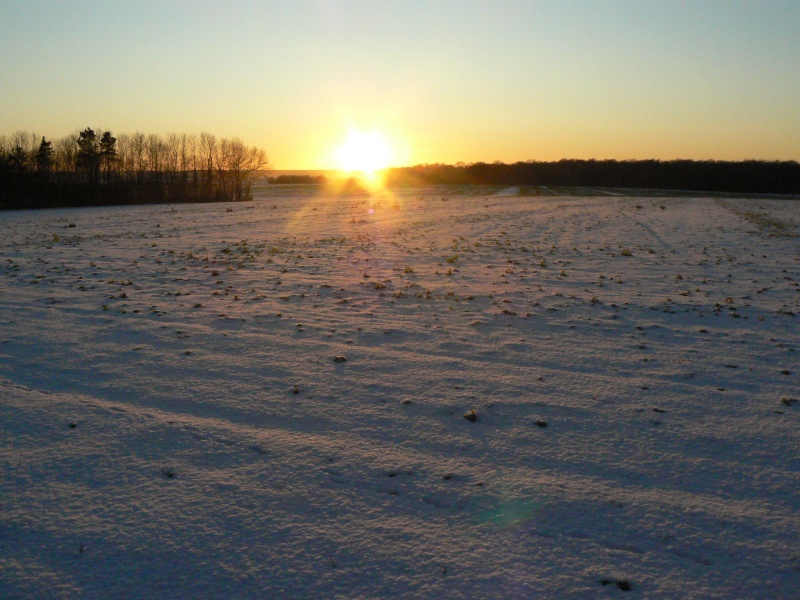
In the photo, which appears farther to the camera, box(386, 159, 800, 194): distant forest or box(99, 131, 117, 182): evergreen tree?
box(386, 159, 800, 194): distant forest

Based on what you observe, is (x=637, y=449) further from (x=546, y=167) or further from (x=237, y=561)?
(x=546, y=167)

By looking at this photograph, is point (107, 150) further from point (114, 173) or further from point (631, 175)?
point (631, 175)

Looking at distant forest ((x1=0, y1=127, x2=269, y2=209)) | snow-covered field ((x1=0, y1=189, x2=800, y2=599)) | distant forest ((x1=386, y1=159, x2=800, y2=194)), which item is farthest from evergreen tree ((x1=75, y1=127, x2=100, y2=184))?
snow-covered field ((x1=0, y1=189, x2=800, y2=599))

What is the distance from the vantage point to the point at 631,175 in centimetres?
8931

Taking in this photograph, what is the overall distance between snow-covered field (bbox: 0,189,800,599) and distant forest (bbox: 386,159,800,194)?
78.4m

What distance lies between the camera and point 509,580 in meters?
3.42

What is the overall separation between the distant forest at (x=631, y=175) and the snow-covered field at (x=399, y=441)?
78.4 metres

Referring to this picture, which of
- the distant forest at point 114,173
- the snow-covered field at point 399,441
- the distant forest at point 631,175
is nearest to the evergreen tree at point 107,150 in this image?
the distant forest at point 114,173

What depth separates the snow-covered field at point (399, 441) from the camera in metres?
3.54

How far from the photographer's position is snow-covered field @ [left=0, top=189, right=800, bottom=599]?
354 centimetres

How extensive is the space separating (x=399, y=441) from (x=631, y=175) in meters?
94.8

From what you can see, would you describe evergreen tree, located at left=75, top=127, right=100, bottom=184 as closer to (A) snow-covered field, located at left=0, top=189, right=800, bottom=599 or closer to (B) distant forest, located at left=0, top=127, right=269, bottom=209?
(B) distant forest, located at left=0, top=127, right=269, bottom=209

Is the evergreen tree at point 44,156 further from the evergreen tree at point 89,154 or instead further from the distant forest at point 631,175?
the distant forest at point 631,175

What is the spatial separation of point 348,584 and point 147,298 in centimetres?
888
